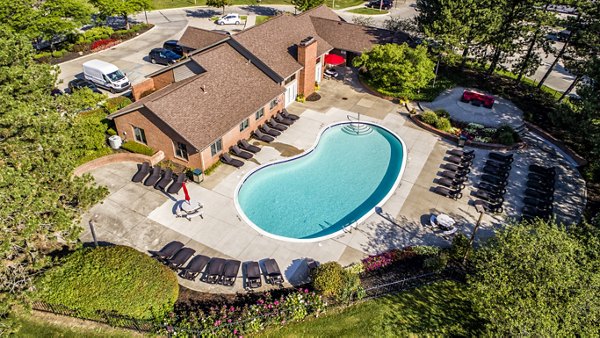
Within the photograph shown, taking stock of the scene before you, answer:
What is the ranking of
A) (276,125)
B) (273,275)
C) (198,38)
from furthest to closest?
(198,38) → (276,125) → (273,275)

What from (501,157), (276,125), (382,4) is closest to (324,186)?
(276,125)

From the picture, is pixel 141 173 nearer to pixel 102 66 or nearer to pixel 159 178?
pixel 159 178

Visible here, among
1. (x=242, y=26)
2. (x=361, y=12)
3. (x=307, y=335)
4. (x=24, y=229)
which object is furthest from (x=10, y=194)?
(x=361, y=12)

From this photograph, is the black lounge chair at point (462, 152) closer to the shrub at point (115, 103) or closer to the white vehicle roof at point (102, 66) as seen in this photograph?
the shrub at point (115, 103)

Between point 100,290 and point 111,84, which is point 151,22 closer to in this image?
point 111,84

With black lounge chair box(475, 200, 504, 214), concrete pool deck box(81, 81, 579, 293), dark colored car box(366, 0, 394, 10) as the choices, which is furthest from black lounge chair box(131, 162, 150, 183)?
dark colored car box(366, 0, 394, 10)

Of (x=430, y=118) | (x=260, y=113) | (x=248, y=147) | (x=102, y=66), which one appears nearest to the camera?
(x=248, y=147)
